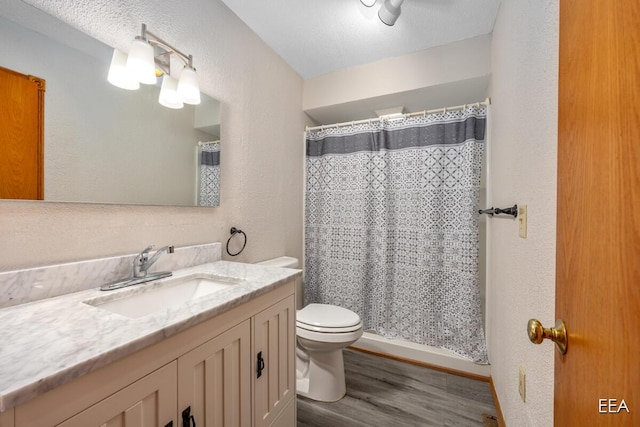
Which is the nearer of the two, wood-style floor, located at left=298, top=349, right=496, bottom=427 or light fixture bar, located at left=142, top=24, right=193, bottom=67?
light fixture bar, located at left=142, top=24, right=193, bottom=67

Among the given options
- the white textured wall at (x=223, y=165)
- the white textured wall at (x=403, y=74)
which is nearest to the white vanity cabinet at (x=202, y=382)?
the white textured wall at (x=223, y=165)

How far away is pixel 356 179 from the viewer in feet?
7.25

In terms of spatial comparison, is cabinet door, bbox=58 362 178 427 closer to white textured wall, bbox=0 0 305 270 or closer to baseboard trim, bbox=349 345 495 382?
white textured wall, bbox=0 0 305 270

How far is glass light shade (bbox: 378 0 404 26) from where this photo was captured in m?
1.41

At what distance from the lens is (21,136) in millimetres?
823

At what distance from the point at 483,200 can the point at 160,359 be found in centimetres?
235

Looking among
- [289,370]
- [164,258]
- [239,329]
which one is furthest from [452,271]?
[164,258]

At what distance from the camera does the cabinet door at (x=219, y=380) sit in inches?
28.1

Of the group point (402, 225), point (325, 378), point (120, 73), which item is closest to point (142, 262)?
point (120, 73)

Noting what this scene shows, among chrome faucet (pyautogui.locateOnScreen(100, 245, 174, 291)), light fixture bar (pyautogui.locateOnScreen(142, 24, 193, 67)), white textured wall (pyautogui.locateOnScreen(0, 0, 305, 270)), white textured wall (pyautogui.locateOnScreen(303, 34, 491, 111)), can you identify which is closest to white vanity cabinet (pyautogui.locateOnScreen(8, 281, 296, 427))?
chrome faucet (pyautogui.locateOnScreen(100, 245, 174, 291))

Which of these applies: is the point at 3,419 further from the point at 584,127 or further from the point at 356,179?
the point at 356,179

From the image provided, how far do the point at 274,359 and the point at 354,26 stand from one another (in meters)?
2.03

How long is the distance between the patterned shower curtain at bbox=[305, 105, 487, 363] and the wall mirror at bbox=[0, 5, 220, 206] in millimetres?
1243

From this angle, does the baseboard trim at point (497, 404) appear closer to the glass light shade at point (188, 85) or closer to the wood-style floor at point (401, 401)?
the wood-style floor at point (401, 401)
